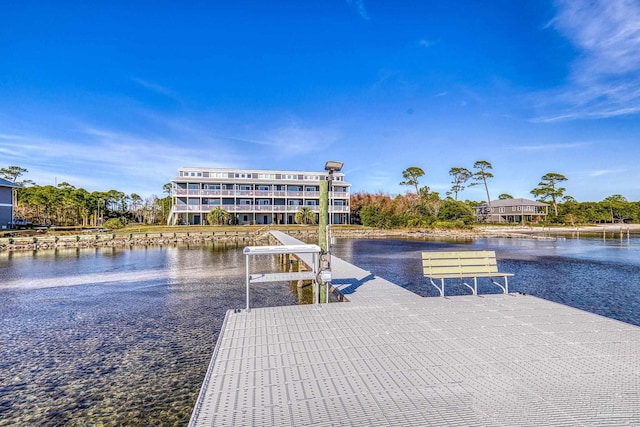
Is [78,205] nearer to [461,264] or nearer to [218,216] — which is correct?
[218,216]

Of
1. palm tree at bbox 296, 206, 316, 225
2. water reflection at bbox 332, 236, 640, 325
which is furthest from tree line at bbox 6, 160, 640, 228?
water reflection at bbox 332, 236, 640, 325

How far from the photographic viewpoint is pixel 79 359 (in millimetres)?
6328

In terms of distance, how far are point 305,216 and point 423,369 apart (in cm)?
4500

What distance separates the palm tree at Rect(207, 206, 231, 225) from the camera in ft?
151

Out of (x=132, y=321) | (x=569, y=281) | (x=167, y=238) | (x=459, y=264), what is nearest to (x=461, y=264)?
(x=459, y=264)

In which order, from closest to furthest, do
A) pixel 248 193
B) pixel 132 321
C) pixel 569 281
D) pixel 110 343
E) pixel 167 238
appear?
pixel 110 343 < pixel 132 321 < pixel 569 281 < pixel 167 238 < pixel 248 193

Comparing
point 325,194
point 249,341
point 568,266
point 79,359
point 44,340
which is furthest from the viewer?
point 568,266

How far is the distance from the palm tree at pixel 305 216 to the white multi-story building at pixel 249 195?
1.75 meters

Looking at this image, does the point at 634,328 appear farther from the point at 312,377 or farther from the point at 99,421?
the point at 99,421

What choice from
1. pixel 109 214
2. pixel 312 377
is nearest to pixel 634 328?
pixel 312 377

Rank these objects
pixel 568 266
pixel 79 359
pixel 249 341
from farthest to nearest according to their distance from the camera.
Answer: pixel 568 266 < pixel 79 359 < pixel 249 341

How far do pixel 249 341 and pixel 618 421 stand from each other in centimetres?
417

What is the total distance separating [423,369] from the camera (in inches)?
157

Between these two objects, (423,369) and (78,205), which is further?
(78,205)
